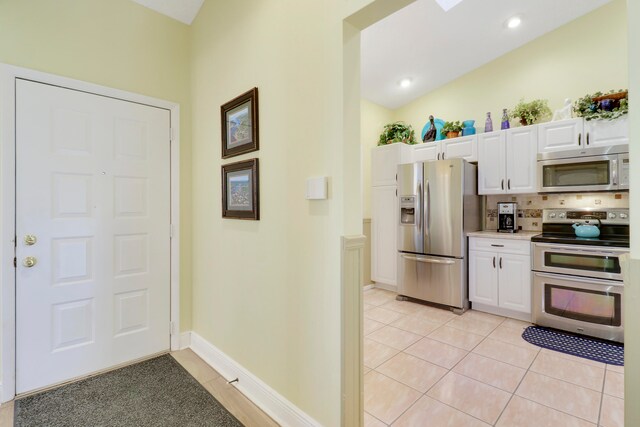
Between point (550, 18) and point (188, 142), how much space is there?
417cm

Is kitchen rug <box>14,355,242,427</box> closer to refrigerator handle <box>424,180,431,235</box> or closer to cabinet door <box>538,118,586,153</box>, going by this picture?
refrigerator handle <box>424,180,431,235</box>

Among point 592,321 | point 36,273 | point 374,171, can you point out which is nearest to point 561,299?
point 592,321

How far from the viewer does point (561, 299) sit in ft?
9.61

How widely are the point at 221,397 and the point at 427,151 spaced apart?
12.2 ft

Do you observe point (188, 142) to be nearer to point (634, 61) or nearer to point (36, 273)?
point (36, 273)

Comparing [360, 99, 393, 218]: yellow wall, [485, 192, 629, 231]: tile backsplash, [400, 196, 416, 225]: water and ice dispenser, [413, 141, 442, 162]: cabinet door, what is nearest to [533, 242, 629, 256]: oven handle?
[485, 192, 629, 231]: tile backsplash

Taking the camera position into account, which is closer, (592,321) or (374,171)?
(592,321)

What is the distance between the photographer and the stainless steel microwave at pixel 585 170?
2.80 m

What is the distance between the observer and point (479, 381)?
2145 millimetres

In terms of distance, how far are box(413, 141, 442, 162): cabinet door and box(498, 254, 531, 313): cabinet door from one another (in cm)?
154

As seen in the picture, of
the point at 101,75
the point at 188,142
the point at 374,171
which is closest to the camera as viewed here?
the point at 101,75

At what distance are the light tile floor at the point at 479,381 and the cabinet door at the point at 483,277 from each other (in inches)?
14.8

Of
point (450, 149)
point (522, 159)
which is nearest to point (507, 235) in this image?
point (522, 159)

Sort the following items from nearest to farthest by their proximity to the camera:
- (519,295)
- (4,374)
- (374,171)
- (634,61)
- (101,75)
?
(634,61) < (4,374) < (101,75) < (519,295) < (374,171)
